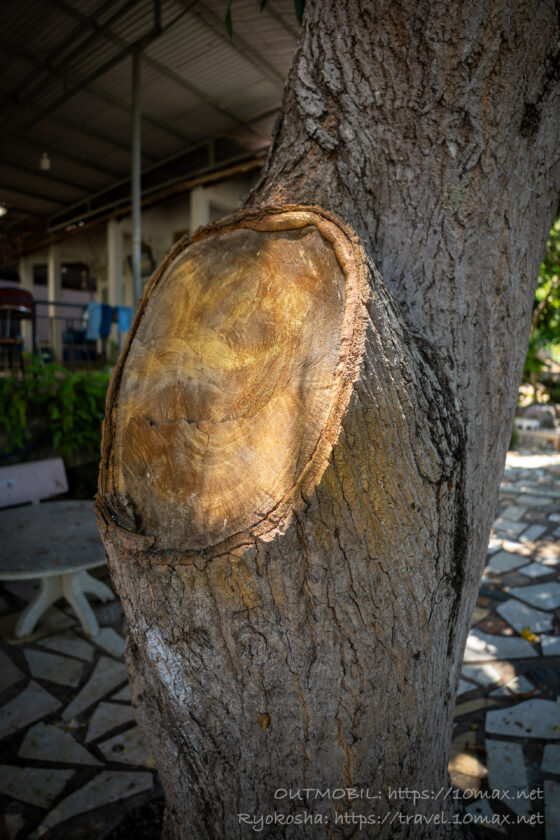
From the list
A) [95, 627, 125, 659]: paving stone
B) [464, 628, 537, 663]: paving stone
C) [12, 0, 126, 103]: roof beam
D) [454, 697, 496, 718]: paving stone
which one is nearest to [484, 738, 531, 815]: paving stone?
[454, 697, 496, 718]: paving stone

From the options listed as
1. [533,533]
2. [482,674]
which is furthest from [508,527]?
[482,674]

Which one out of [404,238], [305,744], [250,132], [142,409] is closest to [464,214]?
[404,238]

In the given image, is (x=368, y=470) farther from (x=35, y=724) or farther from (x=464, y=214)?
(x=35, y=724)

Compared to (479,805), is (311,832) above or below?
above

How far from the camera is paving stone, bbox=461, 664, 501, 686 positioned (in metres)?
2.82

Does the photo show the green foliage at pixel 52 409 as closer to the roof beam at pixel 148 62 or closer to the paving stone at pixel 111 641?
the paving stone at pixel 111 641

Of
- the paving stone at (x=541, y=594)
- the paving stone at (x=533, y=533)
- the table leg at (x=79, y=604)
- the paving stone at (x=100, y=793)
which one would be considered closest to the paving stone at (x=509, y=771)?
the paving stone at (x=100, y=793)

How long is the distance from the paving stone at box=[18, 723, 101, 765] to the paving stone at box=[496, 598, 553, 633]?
271cm

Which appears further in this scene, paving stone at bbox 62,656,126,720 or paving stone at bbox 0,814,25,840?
paving stone at bbox 62,656,126,720

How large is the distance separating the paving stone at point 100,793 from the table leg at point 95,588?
4.96 feet

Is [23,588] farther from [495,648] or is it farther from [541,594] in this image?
[541,594]

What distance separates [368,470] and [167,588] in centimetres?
47

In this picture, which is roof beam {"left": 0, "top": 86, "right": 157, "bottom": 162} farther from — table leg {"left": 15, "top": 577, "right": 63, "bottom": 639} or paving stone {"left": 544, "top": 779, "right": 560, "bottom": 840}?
paving stone {"left": 544, "top": 779, "right": 560, "bottom": 840}

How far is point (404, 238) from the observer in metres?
1.26
